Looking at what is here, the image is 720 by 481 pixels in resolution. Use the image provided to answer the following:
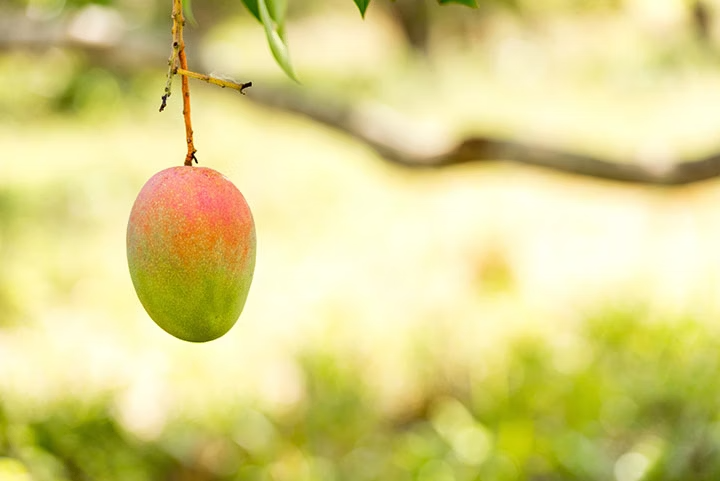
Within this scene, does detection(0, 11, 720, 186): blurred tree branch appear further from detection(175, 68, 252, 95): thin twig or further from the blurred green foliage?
detection(175, 68, 252, 95): thin twig

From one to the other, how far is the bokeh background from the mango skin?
0.14 meters

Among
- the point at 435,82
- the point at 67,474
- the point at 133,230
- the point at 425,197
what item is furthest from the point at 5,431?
the point at 435,82

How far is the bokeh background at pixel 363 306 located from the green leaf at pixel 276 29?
0.03 metres

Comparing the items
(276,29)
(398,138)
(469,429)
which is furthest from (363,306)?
(276,29)

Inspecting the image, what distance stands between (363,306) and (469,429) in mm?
1046

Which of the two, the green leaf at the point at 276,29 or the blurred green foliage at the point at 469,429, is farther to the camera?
the blurred green foliage at the point at 469,429

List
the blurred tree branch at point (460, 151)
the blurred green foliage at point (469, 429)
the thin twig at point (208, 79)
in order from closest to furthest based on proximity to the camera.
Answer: the thin twig at point (208, 79)
the blurred tree branch at point (460, 151)
the blurred green foliage at point (469, 429)

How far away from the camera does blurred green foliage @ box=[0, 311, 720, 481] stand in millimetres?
1882

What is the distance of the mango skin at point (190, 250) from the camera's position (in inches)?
21.8

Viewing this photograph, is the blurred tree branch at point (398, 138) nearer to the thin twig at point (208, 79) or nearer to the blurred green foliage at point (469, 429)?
the blurred green foliage at point (469, 429)

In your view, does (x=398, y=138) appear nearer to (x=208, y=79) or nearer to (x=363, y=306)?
(x=208, y=79)

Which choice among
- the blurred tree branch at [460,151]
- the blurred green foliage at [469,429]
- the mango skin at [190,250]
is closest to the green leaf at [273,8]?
the mango skin at [190,250]

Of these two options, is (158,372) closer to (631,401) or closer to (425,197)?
(631,401)

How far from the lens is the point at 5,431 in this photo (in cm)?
174
